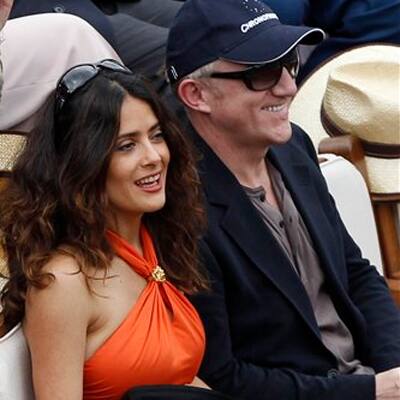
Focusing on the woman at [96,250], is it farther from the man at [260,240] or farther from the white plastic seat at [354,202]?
the white plastic seat at [354,202]

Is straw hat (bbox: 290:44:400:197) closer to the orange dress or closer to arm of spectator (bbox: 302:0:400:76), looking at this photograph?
arm of spectator (bbox: 302:0:400:76)

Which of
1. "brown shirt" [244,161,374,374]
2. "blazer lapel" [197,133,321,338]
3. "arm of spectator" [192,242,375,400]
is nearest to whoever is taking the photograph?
"arm of spectator" [192,242,375,400]

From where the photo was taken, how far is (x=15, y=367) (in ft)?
7.22

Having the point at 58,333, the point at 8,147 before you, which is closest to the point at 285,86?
the point at 8,147

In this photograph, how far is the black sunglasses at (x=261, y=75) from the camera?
266 centimetres

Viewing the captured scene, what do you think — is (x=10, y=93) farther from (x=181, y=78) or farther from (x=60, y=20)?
(x=181, y=78)

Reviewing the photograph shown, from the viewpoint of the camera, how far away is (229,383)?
2.54 meters

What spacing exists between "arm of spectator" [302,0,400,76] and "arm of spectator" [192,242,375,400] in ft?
6.72

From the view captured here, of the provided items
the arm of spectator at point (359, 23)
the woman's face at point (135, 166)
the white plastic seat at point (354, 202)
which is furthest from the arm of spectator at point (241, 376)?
the arm of spectator at point (359, 23)

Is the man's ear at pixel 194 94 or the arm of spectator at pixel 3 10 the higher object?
the arm of spectator at pixel 3 10

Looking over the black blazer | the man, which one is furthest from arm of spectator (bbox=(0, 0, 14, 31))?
the black blazer

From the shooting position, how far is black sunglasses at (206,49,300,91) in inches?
105

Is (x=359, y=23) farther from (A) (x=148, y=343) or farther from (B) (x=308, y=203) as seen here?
(A) (x=148, y=343)

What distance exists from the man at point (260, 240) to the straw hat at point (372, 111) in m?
0.85
